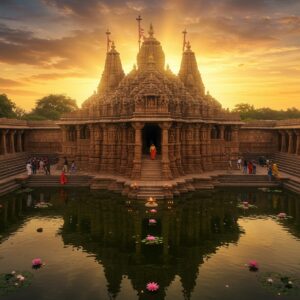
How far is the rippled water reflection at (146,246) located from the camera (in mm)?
10984

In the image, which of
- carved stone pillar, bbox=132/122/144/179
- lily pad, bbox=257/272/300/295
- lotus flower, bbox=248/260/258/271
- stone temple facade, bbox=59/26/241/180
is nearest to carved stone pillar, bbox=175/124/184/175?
stone temple facade, bbox=59/26/241/180

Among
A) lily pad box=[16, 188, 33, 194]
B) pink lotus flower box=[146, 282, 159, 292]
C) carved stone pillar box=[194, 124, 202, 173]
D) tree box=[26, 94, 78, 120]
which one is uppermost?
tree box=[26, 94, 78, 120]

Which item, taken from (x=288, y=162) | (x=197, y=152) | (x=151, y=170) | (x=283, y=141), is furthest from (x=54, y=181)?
(x=283, y=141)

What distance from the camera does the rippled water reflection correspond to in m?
11.0

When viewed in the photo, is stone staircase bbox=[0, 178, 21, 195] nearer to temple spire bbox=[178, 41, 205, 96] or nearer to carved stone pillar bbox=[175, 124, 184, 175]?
carved stone pillar bbox=[175, 124, 184, 175]

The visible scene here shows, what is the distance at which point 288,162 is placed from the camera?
33094mm

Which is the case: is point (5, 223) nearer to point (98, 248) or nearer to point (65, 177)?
point (98, 248)

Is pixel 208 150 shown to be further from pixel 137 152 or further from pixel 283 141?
pixel 283 141

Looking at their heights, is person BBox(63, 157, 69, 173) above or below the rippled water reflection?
above

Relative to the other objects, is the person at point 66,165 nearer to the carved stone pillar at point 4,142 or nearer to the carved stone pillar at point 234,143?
the carved stone pillar at point 4,142

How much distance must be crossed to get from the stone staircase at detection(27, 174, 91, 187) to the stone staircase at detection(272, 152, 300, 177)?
16993 millimetres

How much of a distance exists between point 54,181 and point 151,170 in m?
8.02

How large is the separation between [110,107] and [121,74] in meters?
8.40

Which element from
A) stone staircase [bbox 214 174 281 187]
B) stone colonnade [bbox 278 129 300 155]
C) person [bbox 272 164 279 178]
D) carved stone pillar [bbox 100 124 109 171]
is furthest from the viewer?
stone colonnade [bbox 278 129 300 155]
